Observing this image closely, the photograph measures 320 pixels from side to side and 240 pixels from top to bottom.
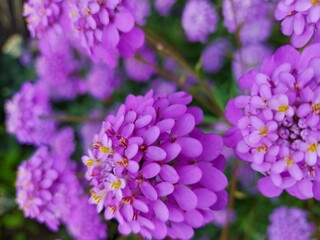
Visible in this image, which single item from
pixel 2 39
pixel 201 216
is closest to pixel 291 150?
pixel 201 216

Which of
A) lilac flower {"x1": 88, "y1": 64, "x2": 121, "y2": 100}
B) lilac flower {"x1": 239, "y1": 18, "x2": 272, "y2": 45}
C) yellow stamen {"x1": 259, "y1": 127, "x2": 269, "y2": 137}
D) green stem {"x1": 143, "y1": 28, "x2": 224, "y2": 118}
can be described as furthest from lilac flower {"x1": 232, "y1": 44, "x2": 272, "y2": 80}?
yellow stamen {"x1": 259, "y1": 127, "x2": 269, "y2": 137}

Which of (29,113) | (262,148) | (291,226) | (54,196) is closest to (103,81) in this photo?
(29,113)

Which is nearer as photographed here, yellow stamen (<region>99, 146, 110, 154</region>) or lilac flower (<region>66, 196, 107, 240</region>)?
yellow stamen (<region>99, 146, 110, 154</region>)

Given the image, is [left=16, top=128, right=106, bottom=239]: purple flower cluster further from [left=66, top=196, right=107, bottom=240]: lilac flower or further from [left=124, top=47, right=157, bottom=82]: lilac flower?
[left=124, top=47, right=157, bottom=82]: lilac flower

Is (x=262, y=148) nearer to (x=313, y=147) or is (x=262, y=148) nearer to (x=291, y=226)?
(x=313, y=147)

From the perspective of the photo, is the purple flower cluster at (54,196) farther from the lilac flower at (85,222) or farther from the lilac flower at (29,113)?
the lilac flower at (29,113)

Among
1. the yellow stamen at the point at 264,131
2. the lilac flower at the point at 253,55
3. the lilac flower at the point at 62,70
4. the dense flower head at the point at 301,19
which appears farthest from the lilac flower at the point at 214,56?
the yellow stamen at the point at 264,131
